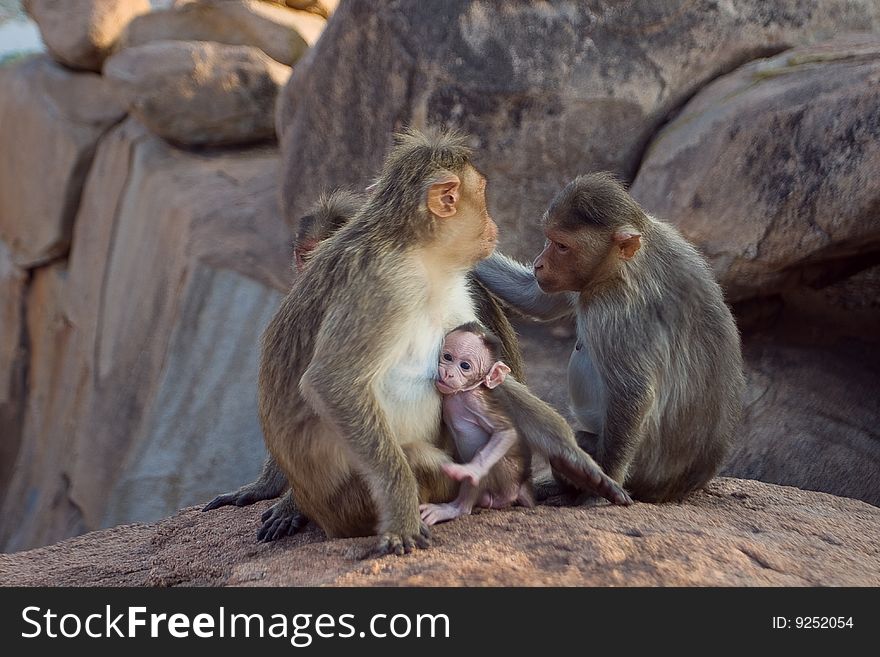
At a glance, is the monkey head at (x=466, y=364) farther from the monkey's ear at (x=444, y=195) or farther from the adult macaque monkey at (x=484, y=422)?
the monkey's ear at (x=444, y=195)

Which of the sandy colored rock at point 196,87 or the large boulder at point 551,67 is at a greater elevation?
the large boulder at point 551,67

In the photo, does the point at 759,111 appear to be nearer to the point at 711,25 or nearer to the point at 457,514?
the point at 711,25

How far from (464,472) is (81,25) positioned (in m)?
8.85

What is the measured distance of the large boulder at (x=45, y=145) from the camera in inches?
430

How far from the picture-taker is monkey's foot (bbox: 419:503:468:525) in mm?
3491

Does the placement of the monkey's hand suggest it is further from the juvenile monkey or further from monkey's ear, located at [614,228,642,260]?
monkey's ear, located at [614,228,642,260]

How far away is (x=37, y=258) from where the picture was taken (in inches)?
458

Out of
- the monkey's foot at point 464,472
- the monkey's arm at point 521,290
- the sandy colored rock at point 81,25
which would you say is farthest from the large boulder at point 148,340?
the monkey's foot at point 464,472

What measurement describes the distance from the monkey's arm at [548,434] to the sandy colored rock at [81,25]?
8585 millimetres

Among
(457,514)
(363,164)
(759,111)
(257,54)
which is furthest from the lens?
(257,54)

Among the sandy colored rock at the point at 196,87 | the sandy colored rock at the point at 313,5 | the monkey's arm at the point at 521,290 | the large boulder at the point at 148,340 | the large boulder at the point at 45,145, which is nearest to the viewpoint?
the monkey's arm at the point at 521,290

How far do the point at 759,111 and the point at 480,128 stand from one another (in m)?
1.77

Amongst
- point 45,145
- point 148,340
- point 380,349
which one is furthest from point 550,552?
point 45,145
